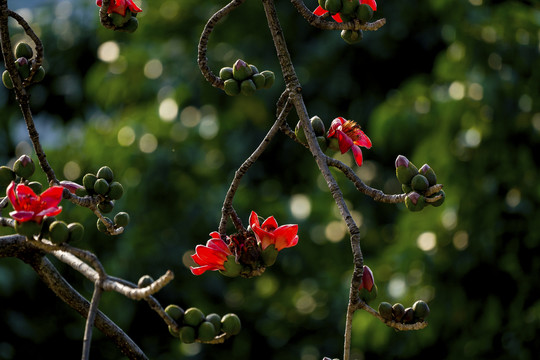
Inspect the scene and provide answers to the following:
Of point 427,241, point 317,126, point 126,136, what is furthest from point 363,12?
point 126,136

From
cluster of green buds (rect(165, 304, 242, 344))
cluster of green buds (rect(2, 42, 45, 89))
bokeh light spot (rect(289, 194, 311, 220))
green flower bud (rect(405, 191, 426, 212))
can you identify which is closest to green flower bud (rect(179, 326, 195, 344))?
cluster of green buds (rect(165, 304, 242, 344))

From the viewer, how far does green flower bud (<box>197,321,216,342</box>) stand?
64 cm

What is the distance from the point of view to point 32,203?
663 millimetres

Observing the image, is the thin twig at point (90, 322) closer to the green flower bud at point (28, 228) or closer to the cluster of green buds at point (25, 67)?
the green flower bud at point (28, 228)

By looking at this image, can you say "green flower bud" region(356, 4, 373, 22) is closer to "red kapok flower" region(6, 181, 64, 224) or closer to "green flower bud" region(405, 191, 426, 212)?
"green flower bud" region(405, 191, 426, 212)

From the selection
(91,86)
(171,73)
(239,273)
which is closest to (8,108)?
(91,86)

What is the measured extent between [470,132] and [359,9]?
227 cm

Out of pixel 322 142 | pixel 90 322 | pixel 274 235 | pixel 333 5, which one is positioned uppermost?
pixel 333 5

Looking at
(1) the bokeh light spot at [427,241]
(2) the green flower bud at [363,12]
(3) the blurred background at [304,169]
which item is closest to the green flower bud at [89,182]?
(2) the green flower bud at [363,12]

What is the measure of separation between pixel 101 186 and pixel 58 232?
25 cm

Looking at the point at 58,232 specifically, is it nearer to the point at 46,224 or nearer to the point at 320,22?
the point at 46,224

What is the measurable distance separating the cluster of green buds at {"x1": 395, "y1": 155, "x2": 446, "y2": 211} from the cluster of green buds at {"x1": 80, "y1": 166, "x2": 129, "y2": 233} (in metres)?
0.29

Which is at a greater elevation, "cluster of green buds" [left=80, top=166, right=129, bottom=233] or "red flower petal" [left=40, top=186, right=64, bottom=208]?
"cluster of green buds" [left=80, top=166, right=129, bottom=233]

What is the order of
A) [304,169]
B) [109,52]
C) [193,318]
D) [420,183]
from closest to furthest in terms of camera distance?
[193,318] < [420,183] < [304,169] < [109,52]
